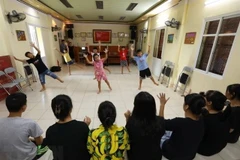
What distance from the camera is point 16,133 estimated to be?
3.70 ft

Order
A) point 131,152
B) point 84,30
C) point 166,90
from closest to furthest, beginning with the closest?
point 131,152, point 166,90, point 84,30

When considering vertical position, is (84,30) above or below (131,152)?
above

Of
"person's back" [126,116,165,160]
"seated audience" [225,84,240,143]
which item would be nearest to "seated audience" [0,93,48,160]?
"person's back" [126,116,165,160]

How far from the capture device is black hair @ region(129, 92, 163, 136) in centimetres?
107

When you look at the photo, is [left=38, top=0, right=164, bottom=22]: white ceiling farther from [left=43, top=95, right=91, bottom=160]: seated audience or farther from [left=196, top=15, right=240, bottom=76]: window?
[left=43, top=95, right=91, bottom=160]: seated audience

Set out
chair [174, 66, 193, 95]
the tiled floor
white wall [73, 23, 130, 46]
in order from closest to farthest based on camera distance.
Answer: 1. the tiled floor
2. chair [174, 66, 193, 95]
3. white wall [73, 23, 130, 46]

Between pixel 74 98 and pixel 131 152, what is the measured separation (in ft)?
8.92

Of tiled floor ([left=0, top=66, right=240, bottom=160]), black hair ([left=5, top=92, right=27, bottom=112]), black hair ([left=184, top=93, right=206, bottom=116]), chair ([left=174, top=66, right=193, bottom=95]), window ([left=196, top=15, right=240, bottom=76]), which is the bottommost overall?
tiled floor ([left=0, top=66, right=240, bottom=160])

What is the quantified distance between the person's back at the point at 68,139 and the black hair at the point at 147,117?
0.50 meters

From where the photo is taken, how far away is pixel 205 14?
3.25 metres

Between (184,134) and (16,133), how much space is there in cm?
151

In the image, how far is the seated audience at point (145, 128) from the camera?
107cm

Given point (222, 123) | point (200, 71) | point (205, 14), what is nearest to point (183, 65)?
point (200, 71)

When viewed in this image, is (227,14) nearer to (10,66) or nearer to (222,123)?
(222,123)
